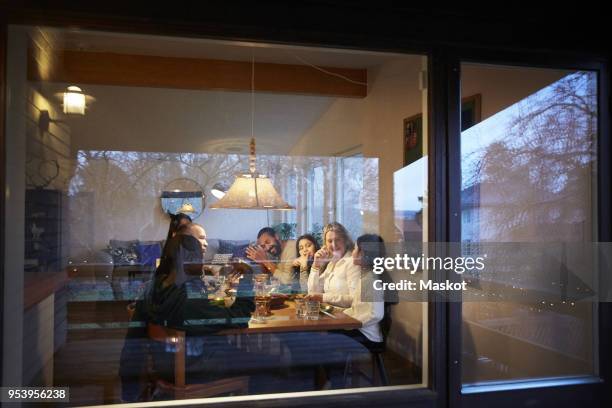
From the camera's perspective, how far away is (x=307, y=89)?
14.2 feet

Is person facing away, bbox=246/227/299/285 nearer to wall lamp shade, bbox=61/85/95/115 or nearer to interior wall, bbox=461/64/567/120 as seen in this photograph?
interior wall, bbox=461/64/567/120

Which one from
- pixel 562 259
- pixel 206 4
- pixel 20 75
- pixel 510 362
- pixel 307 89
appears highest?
pixel 307 89

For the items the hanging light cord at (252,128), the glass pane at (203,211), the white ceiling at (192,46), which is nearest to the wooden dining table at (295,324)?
the glass pane at (203,211)

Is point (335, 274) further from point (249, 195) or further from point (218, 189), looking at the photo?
point (218, 189)

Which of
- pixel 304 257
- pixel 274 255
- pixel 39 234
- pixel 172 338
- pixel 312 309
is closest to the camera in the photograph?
pixel 39 234

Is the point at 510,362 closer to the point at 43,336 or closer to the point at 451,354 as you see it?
the point at 451,354

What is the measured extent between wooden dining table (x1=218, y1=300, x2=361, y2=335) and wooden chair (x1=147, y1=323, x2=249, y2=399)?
9.7 inches

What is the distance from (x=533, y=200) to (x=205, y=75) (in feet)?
9.66

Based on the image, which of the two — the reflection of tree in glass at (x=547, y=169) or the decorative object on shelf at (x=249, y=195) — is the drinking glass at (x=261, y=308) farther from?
the reflection of tree in glass at (x=547, y=169)

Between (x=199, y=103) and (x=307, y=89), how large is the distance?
1.51 metres

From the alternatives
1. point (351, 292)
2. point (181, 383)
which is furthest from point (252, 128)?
point (181, 383)

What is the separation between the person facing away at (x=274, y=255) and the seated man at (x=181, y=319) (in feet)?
2.82

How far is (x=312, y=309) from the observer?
103 inches

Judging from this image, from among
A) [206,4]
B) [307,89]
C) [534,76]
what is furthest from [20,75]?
[307,89]
